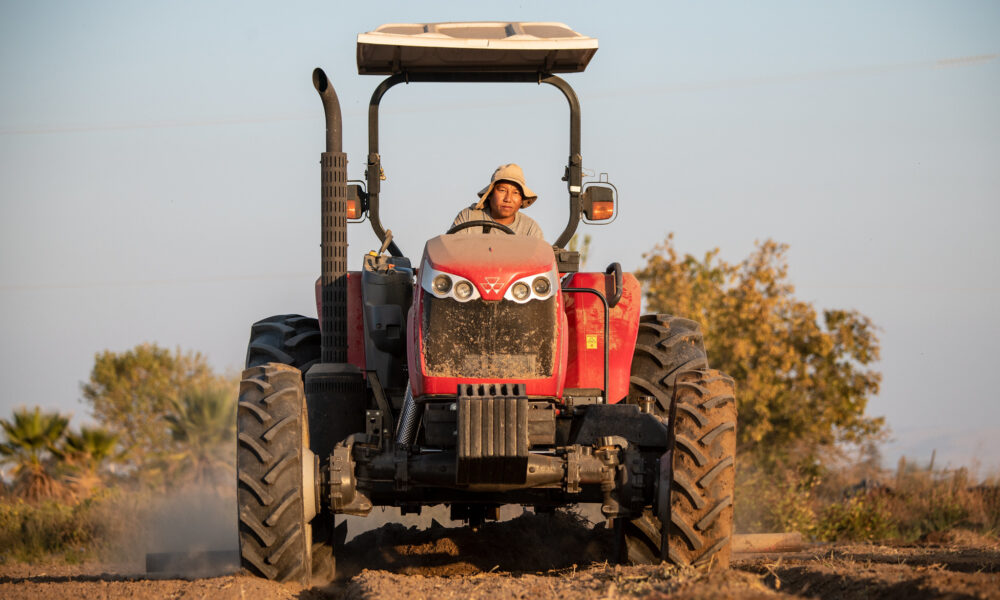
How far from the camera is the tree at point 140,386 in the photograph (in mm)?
25625

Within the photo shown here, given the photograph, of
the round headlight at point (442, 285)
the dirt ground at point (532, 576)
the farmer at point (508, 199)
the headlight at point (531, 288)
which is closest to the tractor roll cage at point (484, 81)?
the farmer at point (508, 199)

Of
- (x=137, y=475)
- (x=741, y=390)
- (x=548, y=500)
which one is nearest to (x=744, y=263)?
(x=741, y=390)

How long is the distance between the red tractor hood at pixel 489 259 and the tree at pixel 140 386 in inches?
746

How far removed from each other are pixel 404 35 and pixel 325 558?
310 cm

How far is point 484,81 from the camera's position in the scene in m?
8.34

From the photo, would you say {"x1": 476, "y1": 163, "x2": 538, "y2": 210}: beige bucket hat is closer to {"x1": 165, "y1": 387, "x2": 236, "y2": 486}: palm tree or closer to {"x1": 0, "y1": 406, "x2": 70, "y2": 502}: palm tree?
{"x1": 0, "y1": 406, "x2": 70, "y2": 502}: palm tree

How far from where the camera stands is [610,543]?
8.80 meters

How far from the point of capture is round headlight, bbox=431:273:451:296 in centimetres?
664

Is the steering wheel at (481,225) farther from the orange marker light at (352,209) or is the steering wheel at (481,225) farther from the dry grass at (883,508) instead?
the dry grass at (883,508)

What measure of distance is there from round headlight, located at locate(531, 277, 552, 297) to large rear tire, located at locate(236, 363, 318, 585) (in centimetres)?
136

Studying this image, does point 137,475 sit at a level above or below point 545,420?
below

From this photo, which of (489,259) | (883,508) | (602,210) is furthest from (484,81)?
(883,508)

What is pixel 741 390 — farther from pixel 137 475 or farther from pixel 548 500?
pixel 548 500

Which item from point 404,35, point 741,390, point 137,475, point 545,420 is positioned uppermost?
point 404,35
